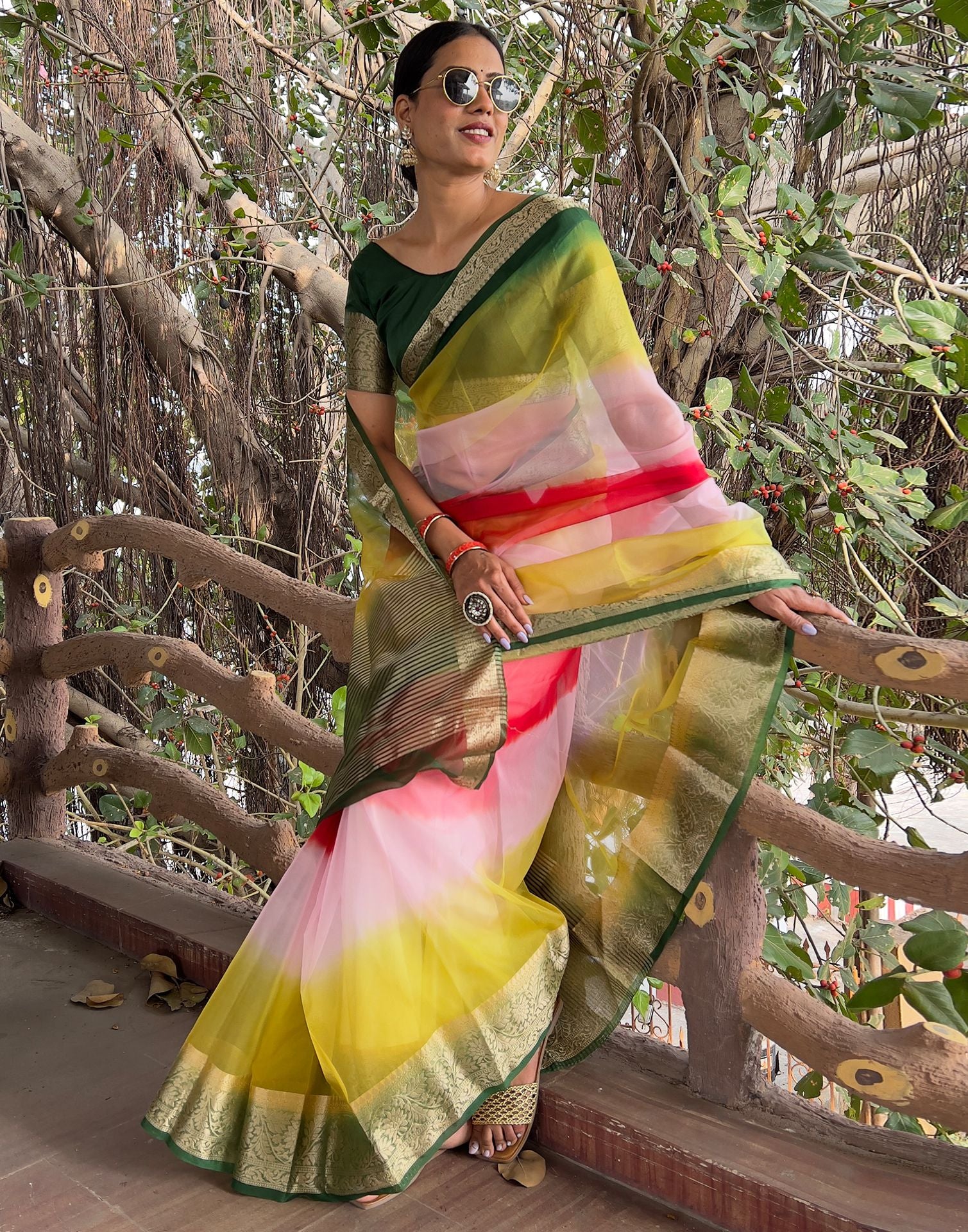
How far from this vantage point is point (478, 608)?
115cm

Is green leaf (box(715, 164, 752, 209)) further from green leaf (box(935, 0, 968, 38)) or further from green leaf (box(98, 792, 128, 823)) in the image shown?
green leaf (box(98, 792, 128, 823))

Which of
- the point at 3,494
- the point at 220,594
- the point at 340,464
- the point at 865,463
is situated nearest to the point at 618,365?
the point at 865,463

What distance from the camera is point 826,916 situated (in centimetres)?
197

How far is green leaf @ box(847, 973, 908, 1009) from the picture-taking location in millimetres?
1024

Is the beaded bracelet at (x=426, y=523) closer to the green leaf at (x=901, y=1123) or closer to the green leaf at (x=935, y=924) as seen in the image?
the green leaf at (x=935, y=924)

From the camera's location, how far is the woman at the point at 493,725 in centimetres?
111

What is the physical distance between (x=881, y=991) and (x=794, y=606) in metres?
0.38

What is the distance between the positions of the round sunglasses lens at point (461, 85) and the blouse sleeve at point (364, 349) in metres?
0.23

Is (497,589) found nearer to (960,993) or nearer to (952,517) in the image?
(960,993)

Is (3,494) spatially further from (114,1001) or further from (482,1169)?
(482,1169)

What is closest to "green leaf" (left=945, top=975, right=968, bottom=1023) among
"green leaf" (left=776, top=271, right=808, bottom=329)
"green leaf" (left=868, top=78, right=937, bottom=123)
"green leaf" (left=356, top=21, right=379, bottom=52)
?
"green leaf" (left=868, top=78, right=937, bottom=123)

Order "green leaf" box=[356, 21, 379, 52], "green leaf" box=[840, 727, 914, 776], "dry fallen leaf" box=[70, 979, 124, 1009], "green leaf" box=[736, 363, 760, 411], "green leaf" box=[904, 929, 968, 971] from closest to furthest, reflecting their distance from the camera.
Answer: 1. "green leaf" box=[904, 929, 968, 971]
2. "green leaf" box=[840, 727, 914, 776]
3. "dry fallen leaf" box=[70, 979, 124, 1009]
4. "green leaf" box=[736, 363, 760, 411]
5. "green leaf" box=[356, 21, 379, 52]

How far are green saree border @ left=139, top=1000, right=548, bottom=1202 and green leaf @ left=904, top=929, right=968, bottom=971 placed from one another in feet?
1.38

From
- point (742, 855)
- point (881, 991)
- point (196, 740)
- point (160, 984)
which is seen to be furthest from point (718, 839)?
point (196, 740)
